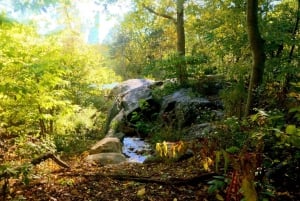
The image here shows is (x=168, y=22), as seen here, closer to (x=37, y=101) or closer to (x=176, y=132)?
(x=176, y=132)

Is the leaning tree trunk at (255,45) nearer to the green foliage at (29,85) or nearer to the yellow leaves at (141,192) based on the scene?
the yellow leaves at (141,192)

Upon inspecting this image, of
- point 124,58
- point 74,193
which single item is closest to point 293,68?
point 74,193

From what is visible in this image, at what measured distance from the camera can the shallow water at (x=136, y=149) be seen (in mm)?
7055

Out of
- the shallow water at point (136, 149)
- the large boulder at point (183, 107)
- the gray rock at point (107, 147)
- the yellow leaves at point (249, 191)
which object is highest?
the yellow leaves at point (249, 191)

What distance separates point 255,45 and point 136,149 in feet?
13.2

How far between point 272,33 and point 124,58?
22.4 meters

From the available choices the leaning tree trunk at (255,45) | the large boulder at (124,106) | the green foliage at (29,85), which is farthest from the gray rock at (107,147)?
the leaning tree trunk at (255,45)

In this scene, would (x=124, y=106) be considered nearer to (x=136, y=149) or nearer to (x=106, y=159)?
(x=136, y=149)

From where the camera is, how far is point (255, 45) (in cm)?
539

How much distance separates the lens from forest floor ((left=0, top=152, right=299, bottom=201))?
3550 millimetres

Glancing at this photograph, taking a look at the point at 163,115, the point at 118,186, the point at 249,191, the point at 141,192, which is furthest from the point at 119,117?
the point at 249,191

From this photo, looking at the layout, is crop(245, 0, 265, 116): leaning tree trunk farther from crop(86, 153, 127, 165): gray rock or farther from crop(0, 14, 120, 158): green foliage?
crop(0, 14, 120, 158): green foliage

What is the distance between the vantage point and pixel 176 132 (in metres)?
7.16

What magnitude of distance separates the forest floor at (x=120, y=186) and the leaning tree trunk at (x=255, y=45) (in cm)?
190
